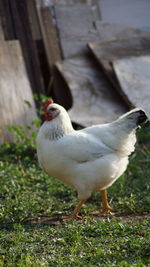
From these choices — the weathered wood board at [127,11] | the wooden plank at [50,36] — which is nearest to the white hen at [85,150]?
the wooden plank at [50,36]

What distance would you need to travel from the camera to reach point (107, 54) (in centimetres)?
994

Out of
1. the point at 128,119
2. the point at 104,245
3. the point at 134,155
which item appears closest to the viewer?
the point at 104,245

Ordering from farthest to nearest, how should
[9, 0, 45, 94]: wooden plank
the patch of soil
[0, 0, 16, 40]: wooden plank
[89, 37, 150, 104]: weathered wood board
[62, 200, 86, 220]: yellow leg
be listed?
[89, 37, 150, 104]: weathered wood board < [9, 0, 45, 94]: wooden plank < [0, 0, 16, 40]: wooden plank < [62, 200, 86, 220]: yellow leg < the patch of soil

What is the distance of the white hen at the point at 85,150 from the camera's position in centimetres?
541

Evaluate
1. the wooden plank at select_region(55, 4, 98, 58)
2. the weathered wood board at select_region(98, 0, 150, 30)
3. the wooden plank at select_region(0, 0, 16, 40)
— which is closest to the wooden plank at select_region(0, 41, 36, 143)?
the wooden plank at select_region(0, 0, 16, 40)

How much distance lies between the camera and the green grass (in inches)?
162

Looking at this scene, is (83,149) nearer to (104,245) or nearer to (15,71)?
(104,245)

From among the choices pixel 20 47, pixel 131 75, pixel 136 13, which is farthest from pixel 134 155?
pixel 136 13

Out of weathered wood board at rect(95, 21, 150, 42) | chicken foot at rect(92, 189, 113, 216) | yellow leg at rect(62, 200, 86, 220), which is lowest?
chicken foot at rect(92, 189, 113, 216)

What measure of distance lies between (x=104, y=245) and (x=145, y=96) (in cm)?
467

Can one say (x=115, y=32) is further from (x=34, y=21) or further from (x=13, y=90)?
(x=13, y=90)

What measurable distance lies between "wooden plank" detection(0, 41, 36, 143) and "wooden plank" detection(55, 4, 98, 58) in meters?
1.75

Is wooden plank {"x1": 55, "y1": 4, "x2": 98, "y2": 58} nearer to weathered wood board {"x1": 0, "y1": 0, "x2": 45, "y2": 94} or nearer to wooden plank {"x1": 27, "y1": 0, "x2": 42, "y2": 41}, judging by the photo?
wooden plank {"x1": 27, "y1": 0, "x2": 42, "y2": 41}

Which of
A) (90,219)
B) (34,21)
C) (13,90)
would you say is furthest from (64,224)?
(34,21)
